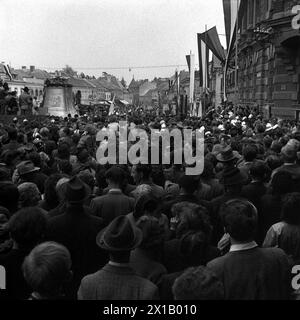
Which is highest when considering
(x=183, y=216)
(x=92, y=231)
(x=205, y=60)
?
(x=205, y=60)

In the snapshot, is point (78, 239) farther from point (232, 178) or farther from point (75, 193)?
point (232, 178)

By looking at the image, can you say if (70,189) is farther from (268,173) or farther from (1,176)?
(268,173)

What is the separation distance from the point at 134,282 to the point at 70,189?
1717 mm

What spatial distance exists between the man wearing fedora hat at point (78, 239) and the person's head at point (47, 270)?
4.76 feet

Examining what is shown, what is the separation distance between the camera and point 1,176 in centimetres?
634

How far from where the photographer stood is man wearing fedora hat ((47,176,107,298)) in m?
4.69

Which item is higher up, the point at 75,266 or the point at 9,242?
the point at 9,242

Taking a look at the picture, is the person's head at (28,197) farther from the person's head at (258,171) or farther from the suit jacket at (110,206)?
the person's head at (258,171)

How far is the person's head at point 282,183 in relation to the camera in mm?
5551

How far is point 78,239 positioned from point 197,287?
2013 mm

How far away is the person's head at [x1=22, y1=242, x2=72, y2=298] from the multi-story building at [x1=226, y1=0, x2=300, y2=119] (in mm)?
17096

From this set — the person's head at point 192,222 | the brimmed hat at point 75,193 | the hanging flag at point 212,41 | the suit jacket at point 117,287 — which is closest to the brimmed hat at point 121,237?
the suit jacket at point 117,287

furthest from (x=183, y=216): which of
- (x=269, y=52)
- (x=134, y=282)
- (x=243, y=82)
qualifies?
(x=243, y=82)
